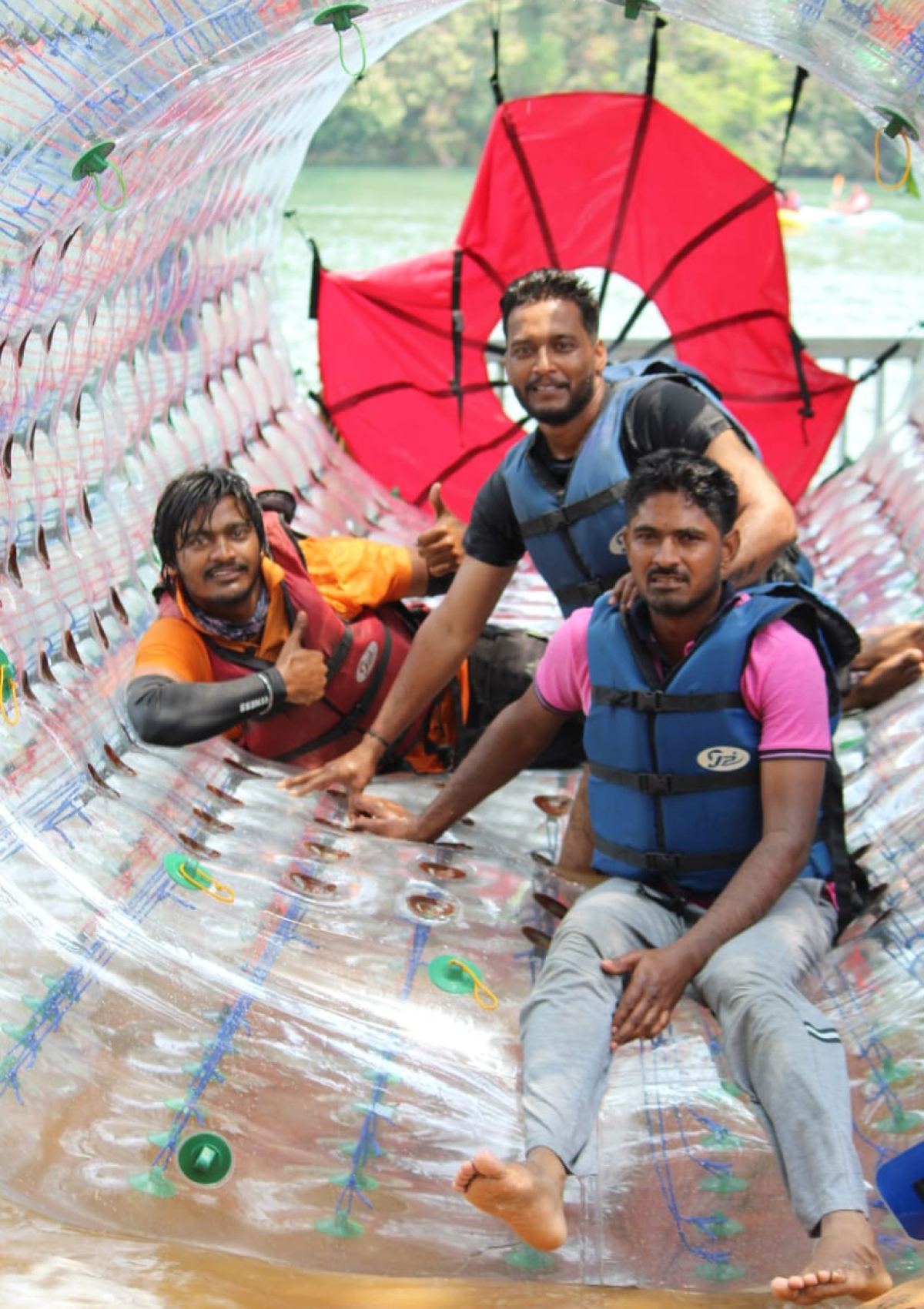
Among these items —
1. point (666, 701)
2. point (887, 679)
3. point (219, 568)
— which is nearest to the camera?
point (666, 701)

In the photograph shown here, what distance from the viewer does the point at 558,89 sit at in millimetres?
19109

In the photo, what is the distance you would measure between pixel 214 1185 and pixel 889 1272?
707 millimetres

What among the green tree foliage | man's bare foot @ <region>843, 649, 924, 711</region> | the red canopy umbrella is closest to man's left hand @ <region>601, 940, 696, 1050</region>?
man's bare foot @ <region>843, 649, 924, 711</region>

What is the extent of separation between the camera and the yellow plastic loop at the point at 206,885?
2.12 m

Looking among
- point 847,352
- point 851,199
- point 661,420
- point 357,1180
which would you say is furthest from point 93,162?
point 851,199

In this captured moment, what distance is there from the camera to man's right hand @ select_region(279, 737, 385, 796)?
2.51 metres

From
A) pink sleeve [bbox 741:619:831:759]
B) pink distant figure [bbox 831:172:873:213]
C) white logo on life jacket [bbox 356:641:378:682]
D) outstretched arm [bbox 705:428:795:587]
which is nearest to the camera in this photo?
pink sleeve [bbox 741:619:831:759]

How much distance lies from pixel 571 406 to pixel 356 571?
1.93 feet

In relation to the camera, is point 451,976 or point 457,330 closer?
point 451,976

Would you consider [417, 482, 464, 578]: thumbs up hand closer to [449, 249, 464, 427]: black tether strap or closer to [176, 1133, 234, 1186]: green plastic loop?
[449, 249, 464, 427]: black tether strap

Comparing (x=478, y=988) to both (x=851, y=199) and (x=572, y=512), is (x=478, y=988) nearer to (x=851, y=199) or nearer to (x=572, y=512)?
(x=572, y=512)

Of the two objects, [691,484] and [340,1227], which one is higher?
[691,484]

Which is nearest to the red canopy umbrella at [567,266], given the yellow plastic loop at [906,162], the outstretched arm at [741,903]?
the yellow plastic loop at [906,162]

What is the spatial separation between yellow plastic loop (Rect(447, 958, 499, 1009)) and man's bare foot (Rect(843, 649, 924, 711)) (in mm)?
1101
